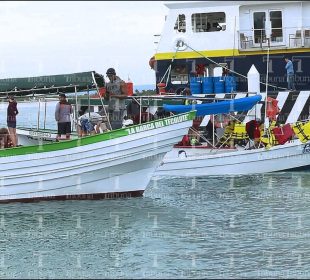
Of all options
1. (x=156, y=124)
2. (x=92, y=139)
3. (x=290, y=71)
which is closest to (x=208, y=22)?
(x=290, y=71)

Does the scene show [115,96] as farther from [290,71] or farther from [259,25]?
[259,25]

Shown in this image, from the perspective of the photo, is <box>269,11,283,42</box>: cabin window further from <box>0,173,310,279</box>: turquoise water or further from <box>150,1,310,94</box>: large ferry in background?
<box>0,173,310,279</box>: turquoise water

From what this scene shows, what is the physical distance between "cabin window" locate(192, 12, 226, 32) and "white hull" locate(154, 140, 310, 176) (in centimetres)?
655

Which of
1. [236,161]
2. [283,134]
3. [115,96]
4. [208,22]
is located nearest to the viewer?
[115,96]

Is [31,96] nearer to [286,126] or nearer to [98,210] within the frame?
[98,210]

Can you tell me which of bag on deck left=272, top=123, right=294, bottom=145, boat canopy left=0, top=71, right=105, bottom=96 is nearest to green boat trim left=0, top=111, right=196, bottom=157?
boat canopy left=0, top=71, right=105, bottom=96

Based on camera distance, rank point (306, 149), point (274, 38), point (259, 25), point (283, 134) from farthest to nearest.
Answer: point (259, 25) < point (274, 38) < point (306, 149) < point (283, 134)

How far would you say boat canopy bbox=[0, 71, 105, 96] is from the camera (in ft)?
65.6

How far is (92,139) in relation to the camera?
63.1 feet

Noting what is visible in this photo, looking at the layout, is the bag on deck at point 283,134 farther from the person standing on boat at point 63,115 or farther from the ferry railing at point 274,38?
the person standing on boat at point 63,115

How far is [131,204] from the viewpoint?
63.2ft

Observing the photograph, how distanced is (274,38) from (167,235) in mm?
15280

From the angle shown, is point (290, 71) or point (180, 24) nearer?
point (290, 71)

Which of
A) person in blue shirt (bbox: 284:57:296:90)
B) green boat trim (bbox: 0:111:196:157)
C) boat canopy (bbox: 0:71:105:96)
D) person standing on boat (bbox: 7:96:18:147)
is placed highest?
person in blue shirt (bbox: 284:57:296:90)
